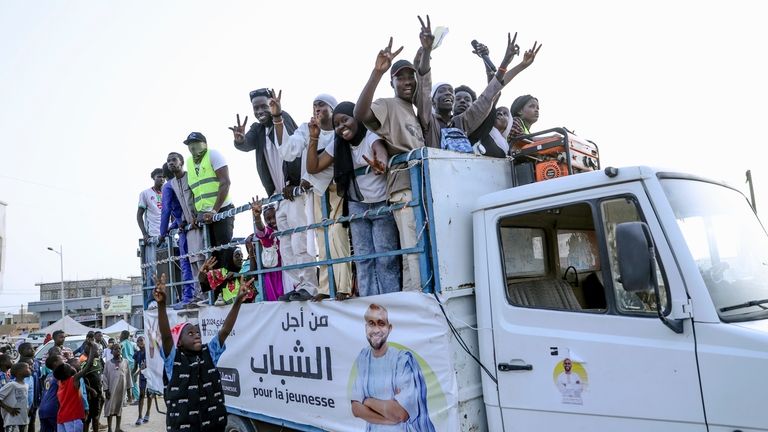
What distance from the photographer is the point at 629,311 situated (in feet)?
9.55

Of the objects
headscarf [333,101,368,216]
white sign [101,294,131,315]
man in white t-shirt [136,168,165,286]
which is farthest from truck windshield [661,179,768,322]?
white sign [101,294,131,315]

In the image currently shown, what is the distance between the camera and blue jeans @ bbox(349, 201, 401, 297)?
4.02 m

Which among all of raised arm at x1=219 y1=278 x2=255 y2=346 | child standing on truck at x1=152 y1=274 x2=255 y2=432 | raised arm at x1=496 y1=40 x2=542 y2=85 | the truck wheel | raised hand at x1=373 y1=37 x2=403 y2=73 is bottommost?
the truck wheel

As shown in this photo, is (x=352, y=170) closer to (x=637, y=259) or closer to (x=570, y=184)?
(x=570, y=184)

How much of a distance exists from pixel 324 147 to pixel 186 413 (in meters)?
2.34

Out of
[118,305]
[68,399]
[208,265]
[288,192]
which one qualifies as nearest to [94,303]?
[118,305]

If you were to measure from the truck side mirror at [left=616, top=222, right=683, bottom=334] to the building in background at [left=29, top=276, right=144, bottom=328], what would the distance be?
3293cm

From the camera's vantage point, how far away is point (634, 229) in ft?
8.82

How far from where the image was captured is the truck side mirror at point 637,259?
2641 mm

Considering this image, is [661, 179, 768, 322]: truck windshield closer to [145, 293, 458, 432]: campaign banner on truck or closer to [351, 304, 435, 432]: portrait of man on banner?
[145, 293, 458, 432]: campaign banner on truck

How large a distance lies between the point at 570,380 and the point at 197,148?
16.8 feet

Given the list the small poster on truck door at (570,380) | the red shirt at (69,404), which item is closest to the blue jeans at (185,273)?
the red shirt at (69,404)

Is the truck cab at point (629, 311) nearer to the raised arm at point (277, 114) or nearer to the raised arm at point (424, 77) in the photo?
the raised arm at point (424, 77)

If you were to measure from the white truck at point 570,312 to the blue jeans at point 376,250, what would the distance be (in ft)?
0.46
